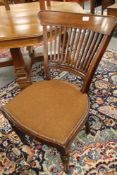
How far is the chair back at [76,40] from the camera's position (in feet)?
3.88

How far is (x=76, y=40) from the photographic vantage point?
1331 millimetres

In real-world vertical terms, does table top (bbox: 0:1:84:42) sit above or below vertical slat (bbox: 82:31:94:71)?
above

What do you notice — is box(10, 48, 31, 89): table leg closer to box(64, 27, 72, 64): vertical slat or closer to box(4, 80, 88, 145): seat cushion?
box(4, 80, 88, 145): seat cushion

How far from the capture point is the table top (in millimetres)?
1530

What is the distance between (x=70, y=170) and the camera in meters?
1.36

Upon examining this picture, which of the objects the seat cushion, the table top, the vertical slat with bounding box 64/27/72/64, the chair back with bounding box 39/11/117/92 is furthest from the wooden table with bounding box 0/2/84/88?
the seat cushion

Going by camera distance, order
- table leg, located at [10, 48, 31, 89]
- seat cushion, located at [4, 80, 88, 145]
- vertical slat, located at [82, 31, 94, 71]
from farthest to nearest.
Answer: table leg, located at [10, 48, 31, 89], vertical slat, located at [82, 31, 94, 71], seat cushion, located at [4, 80, 88, 145]

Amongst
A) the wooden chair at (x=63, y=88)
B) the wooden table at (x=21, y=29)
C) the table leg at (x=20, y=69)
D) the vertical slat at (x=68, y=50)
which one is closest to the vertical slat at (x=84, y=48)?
the wooden chair at (x=63, y=88)

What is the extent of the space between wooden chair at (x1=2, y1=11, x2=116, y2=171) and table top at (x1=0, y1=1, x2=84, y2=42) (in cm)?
20

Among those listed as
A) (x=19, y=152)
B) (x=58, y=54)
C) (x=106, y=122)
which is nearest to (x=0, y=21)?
(x=58, y=54)

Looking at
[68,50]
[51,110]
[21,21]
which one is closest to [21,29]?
[21,21]

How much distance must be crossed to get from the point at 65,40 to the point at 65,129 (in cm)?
65

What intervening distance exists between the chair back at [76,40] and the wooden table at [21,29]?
154 mm

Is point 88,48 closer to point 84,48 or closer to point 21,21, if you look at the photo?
point 84,48
